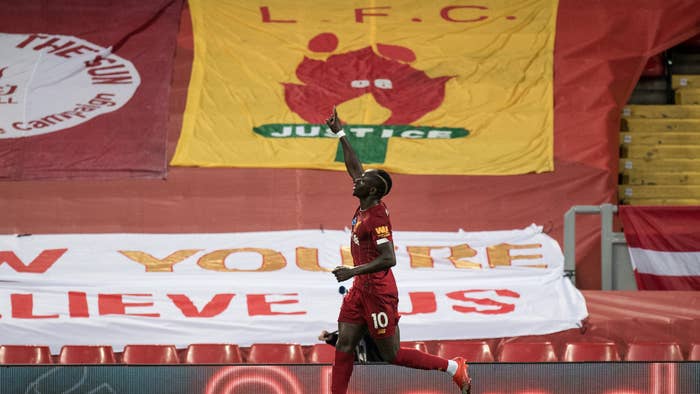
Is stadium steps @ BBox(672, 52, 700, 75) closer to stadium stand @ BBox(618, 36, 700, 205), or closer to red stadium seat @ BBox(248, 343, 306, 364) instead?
stadium stand @ BBox(618, 36, 700, 205)

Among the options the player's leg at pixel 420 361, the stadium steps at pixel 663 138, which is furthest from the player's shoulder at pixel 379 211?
the stadium steps at pixel 663 138

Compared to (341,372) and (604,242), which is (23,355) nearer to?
(341,372)

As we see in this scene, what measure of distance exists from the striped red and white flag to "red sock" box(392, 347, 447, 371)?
12.6 ft

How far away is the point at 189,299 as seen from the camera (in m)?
8.80

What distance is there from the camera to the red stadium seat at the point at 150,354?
8023 mm

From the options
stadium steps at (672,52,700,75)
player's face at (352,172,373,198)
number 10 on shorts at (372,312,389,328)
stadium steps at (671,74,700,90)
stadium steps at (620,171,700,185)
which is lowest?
number 10 on shorts at (372,312,389,328)

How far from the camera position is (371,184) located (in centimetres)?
589

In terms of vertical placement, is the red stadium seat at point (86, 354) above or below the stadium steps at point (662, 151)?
below

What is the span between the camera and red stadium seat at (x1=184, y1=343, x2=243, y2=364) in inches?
316

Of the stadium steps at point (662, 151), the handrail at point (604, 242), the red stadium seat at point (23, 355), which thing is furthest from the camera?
the stadium steps at point (662, 151)

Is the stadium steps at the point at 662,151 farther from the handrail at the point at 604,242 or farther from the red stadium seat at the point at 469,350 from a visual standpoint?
the red stadium seat at the point at 469,350

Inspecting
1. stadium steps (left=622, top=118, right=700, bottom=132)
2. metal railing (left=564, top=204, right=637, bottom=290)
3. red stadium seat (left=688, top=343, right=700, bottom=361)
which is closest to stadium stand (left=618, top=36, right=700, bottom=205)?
stadium steps (left=622, top=118, right=700, bottom=132)

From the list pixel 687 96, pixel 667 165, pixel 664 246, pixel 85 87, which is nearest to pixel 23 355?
pixel 85 87

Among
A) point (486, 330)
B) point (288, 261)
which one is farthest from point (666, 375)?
point (288, 261)
